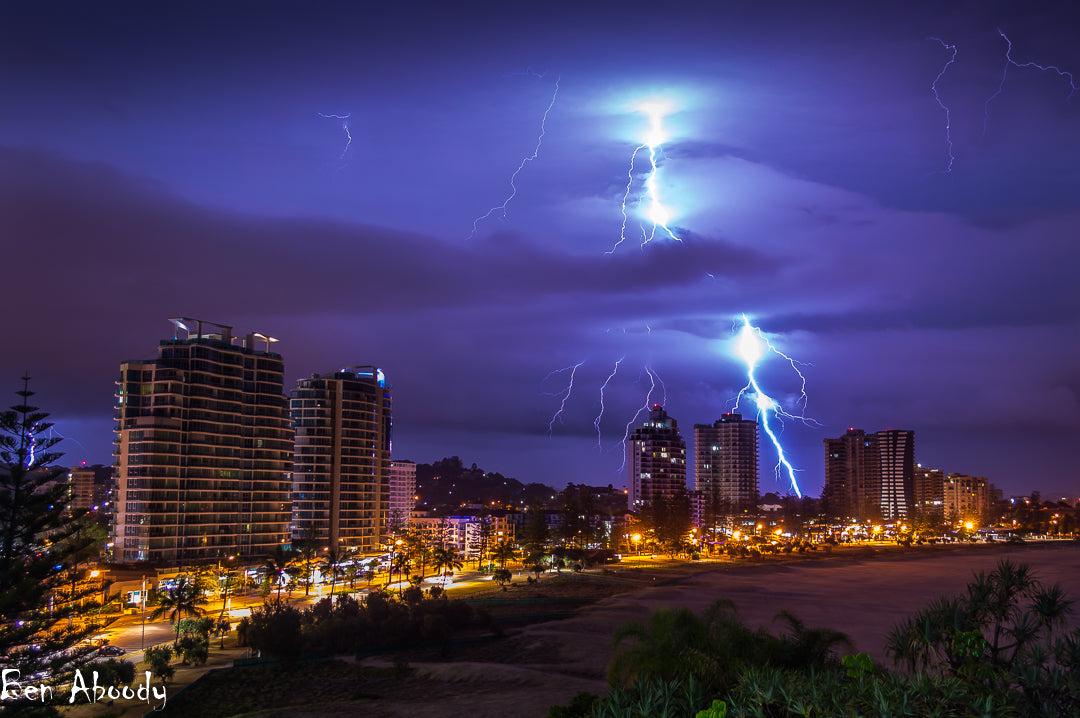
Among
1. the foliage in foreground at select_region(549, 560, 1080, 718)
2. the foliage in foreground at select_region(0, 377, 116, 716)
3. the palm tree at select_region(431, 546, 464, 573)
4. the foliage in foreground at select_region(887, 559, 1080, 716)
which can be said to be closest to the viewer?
the foliage in foreground at select_region(549, 560, 1080, 718)

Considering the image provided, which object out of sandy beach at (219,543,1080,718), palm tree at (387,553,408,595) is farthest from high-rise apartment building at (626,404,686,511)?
palm tree at (387,553,408,595)

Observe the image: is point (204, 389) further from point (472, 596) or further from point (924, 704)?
point (924, 704)

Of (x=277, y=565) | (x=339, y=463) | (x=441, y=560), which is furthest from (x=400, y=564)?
(x=339, y=463)

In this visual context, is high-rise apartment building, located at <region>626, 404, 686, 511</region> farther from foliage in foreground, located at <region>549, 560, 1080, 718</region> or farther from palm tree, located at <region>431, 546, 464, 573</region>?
foliage in foreground, located at <region>549, 560, 1080, 718</region>

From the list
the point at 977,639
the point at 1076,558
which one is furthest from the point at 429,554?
the point at 1076,558

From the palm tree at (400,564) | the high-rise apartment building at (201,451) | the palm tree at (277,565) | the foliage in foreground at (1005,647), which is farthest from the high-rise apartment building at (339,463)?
the foliage in foreground at (1005,647)

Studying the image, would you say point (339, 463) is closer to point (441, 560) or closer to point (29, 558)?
point (441, 560)
